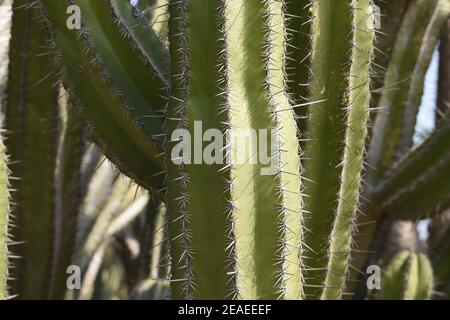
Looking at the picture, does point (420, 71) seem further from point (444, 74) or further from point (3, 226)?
point (3, 226)

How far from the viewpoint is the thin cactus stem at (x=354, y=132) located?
7.84 ft

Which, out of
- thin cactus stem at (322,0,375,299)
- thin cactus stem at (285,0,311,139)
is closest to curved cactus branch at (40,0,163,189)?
thin cactus stem at (285,0,311,139)

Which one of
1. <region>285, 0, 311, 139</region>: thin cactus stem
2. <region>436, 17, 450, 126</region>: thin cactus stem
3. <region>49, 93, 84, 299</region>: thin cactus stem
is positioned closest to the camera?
<region>285, 0, 311, 139</region>: thin cactus stem

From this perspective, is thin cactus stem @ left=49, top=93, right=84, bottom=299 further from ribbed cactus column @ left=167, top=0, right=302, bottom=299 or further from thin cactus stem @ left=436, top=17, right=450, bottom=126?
thin cactus stem @ left=436, top=17, right=450, bottom=126

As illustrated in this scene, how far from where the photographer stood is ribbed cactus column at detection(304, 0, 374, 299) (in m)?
2.37

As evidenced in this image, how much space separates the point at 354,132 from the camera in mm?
2406

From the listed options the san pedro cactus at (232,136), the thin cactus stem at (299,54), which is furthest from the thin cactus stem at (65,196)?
the thin cactus stem at (299,54)

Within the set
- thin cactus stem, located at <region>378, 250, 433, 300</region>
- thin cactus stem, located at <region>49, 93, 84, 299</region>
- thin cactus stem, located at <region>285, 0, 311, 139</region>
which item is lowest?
thin cactus stem, located at <region>378, 250, 433, 300</region>

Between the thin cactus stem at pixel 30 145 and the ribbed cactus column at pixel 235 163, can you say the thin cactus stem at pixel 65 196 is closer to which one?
the thin cactus stem at pixel 30 145

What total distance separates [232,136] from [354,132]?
1.56 ft

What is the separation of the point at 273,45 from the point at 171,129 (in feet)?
1.09

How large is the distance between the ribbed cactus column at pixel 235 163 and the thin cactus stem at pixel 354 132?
0.29 metres
